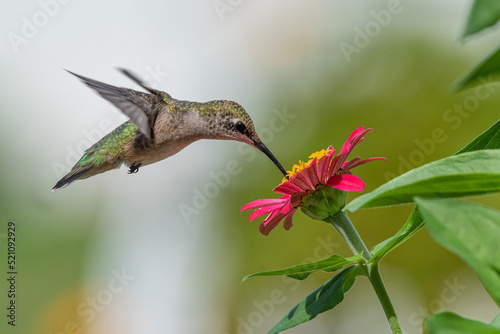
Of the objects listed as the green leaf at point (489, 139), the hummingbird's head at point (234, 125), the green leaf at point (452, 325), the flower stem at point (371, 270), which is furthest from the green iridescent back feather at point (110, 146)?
the green leaf at point (452, 325)

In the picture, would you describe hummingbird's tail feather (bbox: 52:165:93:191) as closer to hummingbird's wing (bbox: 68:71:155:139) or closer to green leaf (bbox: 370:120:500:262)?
hummingbird's wing (bbox: 68:71:155:139)

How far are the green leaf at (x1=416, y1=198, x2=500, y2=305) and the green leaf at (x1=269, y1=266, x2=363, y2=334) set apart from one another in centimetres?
41

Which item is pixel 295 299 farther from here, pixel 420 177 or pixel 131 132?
pixel 420 177

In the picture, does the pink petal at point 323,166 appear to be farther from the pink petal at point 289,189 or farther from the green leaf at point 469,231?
the green leaf at point 469,231

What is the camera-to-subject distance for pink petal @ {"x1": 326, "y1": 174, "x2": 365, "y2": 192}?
832mm

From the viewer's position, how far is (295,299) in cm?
356

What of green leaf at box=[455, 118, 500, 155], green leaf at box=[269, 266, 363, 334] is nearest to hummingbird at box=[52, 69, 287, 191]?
green leaf at box=[269, 266, 363, 334]

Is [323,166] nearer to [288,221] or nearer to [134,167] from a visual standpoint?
[288,221]

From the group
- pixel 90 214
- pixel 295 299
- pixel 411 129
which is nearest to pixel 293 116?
pixel 411 129

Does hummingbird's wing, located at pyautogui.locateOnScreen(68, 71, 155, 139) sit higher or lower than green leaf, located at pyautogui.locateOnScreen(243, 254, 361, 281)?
higher

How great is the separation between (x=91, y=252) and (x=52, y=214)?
1.41 ft

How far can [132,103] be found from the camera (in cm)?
154

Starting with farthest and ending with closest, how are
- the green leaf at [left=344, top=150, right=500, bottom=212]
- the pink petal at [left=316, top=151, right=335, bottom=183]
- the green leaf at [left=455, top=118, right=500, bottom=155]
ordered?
the pink petal at [left=316, top=151, right=335, bottom=183] < the green leaf at [left=455, top=118, right=500, bottom=155] < the green leaf at [left=344, top=150, right=500, bottom=212]

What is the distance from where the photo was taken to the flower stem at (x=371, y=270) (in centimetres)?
69
